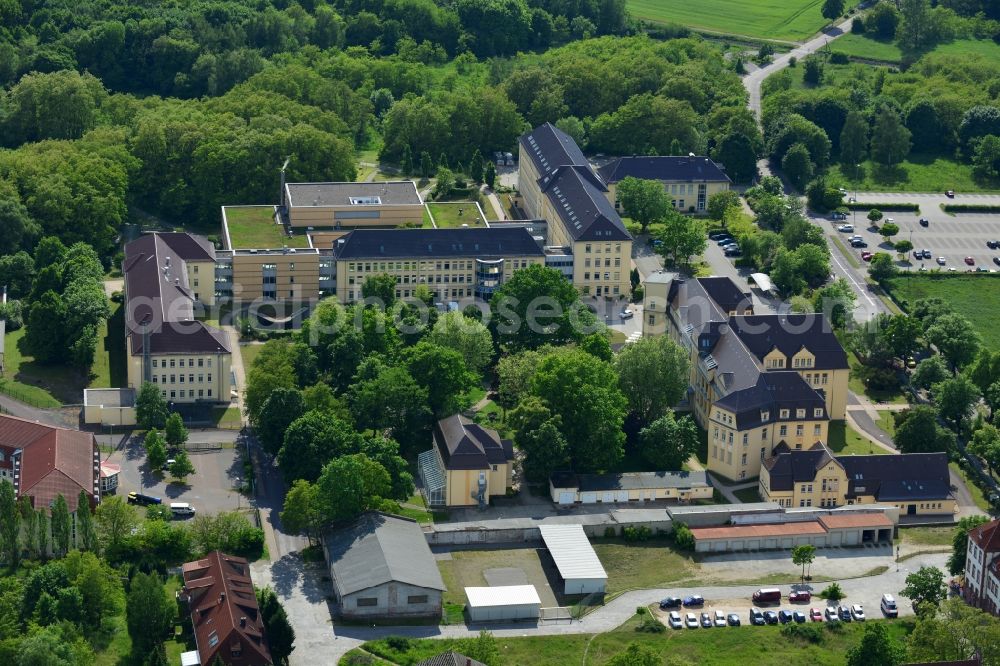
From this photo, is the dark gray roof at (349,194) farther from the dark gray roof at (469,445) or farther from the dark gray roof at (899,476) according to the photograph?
the dark gray roof at (899,476)

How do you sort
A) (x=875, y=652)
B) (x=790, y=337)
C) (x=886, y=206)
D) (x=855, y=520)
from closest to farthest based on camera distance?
(x=875, y=652) → (x=855, y=520) → (x=790, y=337) → (x=886, y=206)

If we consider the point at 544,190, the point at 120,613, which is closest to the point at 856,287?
the point at 544,190

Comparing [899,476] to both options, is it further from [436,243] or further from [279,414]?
[436,243]

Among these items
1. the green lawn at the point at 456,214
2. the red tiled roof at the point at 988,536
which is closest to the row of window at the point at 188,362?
the green lawn at the point at 456,214

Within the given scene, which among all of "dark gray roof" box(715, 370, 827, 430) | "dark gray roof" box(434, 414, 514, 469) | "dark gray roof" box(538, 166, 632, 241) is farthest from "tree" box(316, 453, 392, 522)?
"dark gray roof" box(538, 166, 632, 241)

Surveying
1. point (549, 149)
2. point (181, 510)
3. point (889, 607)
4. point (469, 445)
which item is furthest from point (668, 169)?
point (181, 510)
